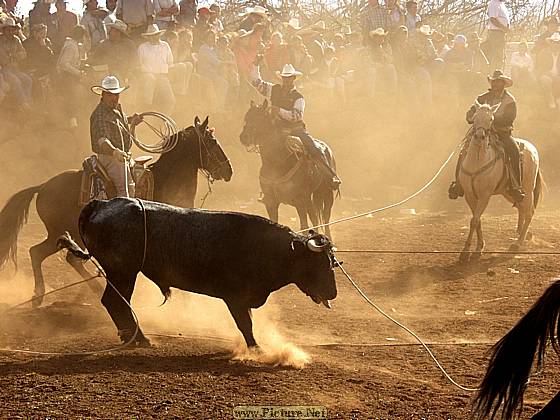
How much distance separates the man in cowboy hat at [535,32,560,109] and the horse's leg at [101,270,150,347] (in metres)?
19.9

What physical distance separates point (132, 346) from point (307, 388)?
205cm

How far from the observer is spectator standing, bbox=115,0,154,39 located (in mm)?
17703

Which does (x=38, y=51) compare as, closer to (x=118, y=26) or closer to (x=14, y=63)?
(x=14, y=63)

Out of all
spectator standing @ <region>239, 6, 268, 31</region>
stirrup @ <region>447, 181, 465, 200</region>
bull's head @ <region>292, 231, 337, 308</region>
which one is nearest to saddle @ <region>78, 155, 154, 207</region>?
bull's head @ <region>292, 231, 337, 308</region>

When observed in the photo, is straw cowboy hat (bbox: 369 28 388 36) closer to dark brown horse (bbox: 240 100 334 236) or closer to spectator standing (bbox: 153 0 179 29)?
spectator standing (bbox: 153 0 179 29)

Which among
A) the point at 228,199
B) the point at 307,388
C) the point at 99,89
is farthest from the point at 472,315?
the point at 228,199

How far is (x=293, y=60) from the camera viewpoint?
19.6 metres

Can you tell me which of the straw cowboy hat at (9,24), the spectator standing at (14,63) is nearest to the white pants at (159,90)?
the spectator standing at (14,63)

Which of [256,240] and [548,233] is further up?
[548,233]

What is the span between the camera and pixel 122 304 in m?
8.46

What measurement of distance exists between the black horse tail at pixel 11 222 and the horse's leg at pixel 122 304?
8.97 feet

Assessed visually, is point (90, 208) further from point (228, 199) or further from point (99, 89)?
point (228, 199)

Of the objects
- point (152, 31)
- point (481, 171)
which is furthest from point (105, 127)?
point (152, 31)

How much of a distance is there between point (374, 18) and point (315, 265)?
14946mm
